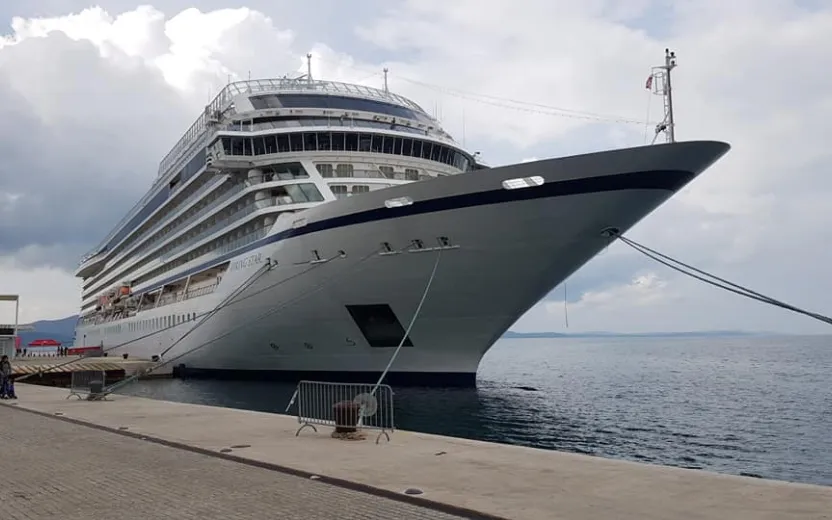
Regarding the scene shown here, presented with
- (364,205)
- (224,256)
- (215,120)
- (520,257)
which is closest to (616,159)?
(520,257)

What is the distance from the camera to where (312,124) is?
28.9 m

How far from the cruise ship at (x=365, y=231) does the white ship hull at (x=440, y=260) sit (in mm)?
48

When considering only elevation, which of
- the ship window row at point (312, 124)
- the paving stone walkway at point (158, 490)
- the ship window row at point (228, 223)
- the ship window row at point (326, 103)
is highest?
the ship window row at point (326, 103)

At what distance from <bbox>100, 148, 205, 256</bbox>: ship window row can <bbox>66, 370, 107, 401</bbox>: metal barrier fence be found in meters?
13.2

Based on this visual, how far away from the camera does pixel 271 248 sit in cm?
2478

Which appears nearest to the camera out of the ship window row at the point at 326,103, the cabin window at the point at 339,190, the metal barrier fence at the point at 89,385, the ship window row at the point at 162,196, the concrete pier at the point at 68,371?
the metal barrier fence at the point at 89,385

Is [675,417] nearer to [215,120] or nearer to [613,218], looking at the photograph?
[613,218]

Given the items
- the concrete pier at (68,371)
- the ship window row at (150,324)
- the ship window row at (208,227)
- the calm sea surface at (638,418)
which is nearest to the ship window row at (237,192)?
the ship window row at (208,227)

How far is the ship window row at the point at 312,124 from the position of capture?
93.3 feet

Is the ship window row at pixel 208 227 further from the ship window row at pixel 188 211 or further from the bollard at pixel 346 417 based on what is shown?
the bollard at pixel 346 417

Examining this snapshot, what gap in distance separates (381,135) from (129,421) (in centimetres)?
1612

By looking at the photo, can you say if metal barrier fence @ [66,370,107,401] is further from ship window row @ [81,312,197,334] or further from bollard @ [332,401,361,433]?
bollard @ [332,401,361,433]

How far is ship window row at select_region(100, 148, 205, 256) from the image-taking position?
113 ft

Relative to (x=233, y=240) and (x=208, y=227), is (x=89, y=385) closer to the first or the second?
(x=233, y=240)
